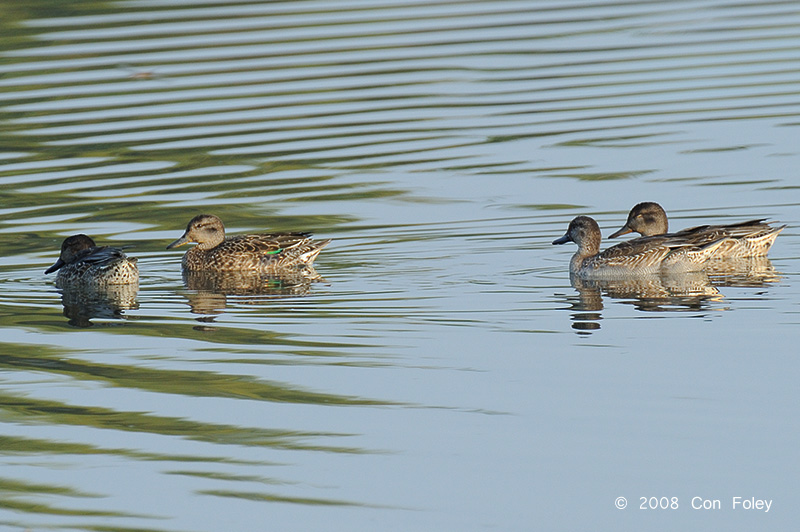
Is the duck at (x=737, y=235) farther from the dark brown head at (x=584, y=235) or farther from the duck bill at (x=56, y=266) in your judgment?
the duck bill at (x=56, y=266)

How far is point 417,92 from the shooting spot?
19.1m

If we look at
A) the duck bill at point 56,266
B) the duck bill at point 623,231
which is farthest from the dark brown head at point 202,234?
the duck bill at point 623,231

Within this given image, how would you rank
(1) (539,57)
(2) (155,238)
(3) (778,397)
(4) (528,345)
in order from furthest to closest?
(1) (539,57), (2) (155,238), (4) (528,345), (3) (778,397)

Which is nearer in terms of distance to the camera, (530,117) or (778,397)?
(778,397)

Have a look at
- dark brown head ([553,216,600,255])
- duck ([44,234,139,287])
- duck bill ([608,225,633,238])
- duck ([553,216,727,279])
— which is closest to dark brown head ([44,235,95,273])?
duck ([44,234,139,287])

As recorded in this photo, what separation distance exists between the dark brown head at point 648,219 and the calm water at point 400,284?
0.60 meters

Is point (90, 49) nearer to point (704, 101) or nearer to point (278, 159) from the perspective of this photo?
point (278, 159)

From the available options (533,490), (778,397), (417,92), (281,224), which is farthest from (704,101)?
(533,490)

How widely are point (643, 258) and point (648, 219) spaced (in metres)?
0.75

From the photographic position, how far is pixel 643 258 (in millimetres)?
11648

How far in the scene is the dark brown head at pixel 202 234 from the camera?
12.6 metres

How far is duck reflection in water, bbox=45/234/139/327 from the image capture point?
443 inches

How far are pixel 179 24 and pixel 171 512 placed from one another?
18381 millimetres

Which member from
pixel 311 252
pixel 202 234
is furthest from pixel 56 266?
pixel 311 252
